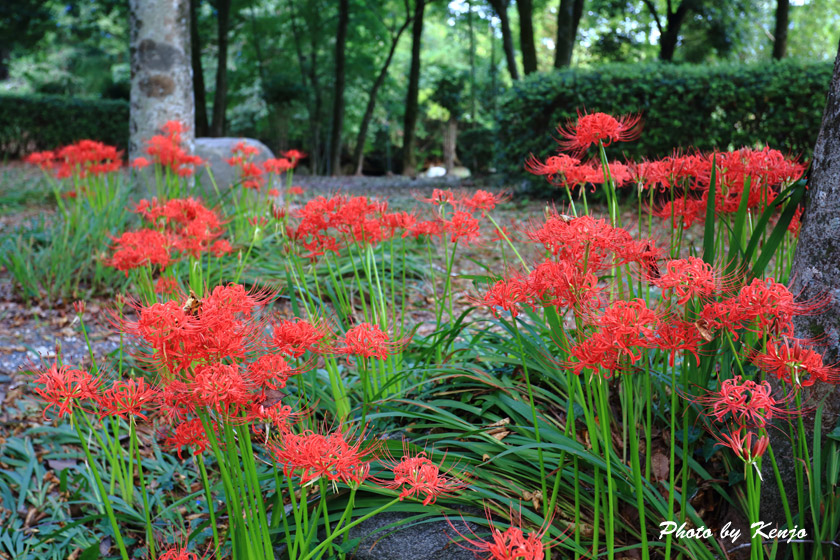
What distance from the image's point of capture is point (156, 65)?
205 inches

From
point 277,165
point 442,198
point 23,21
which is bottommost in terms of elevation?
point 442,198

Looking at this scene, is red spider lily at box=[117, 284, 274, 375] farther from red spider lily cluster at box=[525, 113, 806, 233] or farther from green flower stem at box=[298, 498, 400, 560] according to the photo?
red spider lily cluster at box=[525, 113, 806, 233]

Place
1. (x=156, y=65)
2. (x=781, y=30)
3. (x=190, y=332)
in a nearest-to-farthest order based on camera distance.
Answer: (x=190, y=332) < (x=156, y=65) < (x=781, y=30)

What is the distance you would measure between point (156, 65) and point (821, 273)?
5.08 m

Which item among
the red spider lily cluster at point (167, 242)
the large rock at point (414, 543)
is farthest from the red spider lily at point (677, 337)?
the red spider lily cluster at point (167, 242)

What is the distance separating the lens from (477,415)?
224cm

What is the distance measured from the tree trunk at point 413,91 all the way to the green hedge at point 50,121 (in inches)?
266

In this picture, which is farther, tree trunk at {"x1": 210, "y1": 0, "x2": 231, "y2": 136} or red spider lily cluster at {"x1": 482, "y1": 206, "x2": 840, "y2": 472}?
tree trunk at {"x1": 210, "y1": 0, "x2": 231, "y2": 136}

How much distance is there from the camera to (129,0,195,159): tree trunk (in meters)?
5.13

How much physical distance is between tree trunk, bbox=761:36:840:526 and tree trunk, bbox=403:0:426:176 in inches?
530

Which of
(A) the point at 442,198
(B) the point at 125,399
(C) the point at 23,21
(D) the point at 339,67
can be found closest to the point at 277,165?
(A) the point at 442,198

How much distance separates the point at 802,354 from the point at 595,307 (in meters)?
0.41

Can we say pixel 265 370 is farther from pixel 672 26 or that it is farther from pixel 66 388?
pixel 672 26

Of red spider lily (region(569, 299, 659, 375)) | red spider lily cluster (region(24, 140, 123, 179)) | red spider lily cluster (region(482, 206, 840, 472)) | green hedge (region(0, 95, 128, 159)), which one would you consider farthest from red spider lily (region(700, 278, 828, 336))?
green hedge (region(0, 95, 128, 159))
